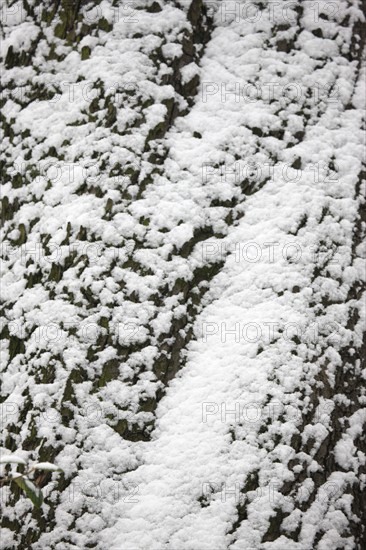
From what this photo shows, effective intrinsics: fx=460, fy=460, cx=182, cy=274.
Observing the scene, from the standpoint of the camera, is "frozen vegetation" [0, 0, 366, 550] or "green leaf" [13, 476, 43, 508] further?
"frozen vegetation" [0, 0, 366, 550]

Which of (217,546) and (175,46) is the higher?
(175,46)

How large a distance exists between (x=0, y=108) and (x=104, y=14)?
1.96ft

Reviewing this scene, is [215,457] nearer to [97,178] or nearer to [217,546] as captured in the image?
[217,546]

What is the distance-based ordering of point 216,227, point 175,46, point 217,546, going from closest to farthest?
point 217,546 < point 216,227 < point 175,46

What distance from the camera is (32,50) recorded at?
1987 millimetres

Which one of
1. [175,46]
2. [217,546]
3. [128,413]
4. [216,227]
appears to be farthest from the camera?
[175,46]

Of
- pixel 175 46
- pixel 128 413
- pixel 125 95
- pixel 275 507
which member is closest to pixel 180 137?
pixel 125 95

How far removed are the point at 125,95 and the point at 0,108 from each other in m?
0.60

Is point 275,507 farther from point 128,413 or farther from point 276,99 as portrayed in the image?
point 276,99

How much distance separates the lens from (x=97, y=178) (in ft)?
5.77

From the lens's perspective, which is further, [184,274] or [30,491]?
[184,274]

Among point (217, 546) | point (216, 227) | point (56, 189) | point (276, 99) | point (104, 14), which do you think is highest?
point (104, 14)

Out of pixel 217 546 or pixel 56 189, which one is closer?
pixel 217 546

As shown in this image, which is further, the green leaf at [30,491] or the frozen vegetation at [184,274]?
the frozen vegetation at [184,274]
